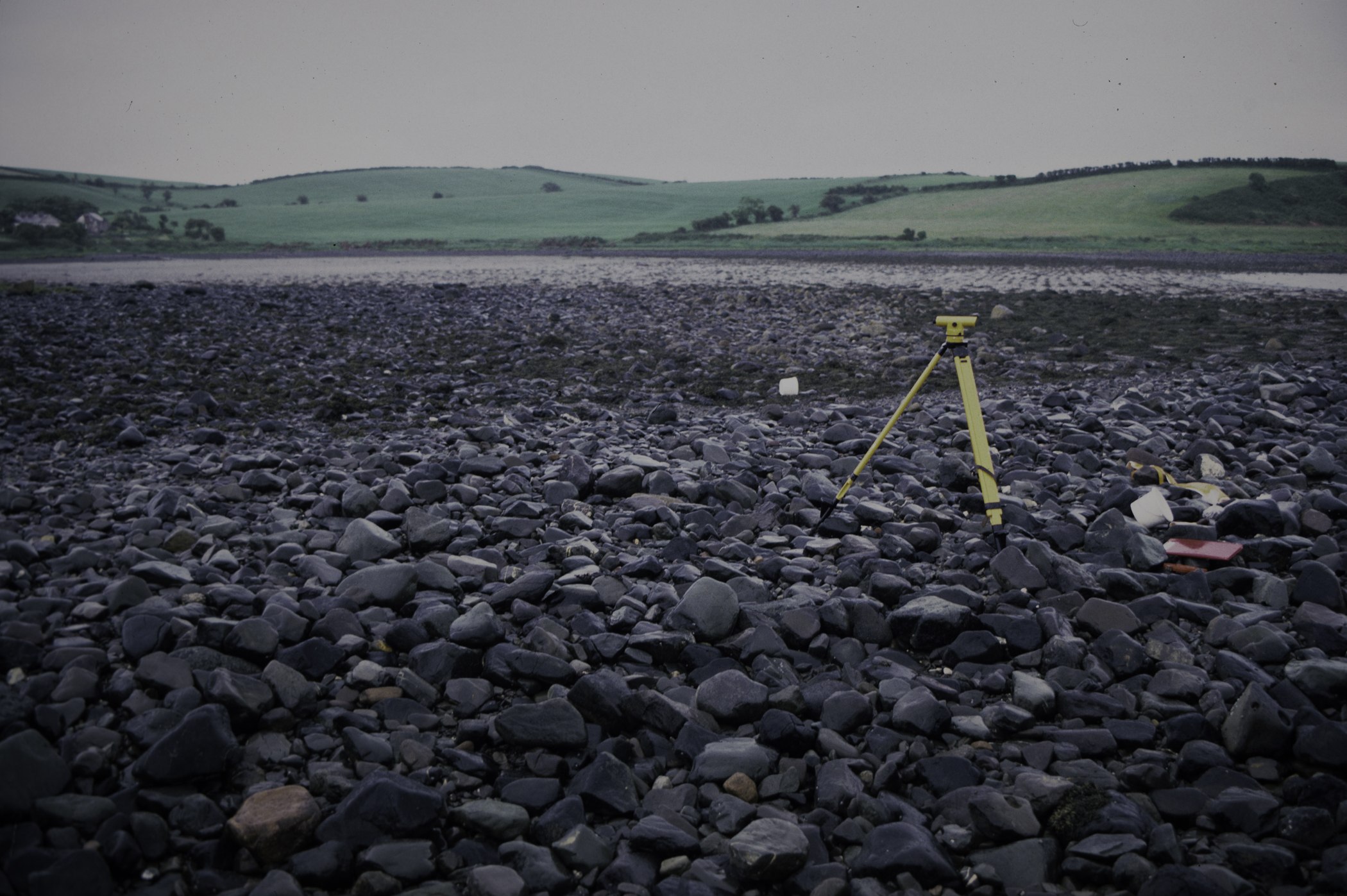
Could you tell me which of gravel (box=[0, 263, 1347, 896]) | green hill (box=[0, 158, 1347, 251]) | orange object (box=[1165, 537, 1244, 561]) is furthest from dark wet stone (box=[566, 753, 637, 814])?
green hill (box=[0, 158, 1347, 251])

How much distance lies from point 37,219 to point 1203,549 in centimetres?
6485

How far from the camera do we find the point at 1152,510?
5.39 meters

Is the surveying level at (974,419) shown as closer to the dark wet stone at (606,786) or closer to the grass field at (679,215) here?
the dark wet stone at (606,786)

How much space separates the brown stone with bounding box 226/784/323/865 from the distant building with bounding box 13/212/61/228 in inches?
2430

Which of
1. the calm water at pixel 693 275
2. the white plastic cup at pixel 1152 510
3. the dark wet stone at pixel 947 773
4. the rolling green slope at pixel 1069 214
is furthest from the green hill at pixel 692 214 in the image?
the dark wet stone at pixel 947 773

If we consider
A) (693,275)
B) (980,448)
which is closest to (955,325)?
(980,448)

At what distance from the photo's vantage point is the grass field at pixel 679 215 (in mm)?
46281

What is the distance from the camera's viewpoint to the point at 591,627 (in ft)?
13.5

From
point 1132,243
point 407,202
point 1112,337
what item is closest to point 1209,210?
point 1132,243

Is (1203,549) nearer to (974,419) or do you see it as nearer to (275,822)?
(974,419)

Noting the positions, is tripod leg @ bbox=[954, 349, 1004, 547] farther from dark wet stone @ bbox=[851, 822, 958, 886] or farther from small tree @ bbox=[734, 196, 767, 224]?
small tree @ bbox=[734, 196, 767, 224]

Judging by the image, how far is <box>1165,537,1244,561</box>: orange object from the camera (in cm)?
470

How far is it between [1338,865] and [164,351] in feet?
47.6

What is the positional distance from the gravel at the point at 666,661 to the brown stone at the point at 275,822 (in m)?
0.01
